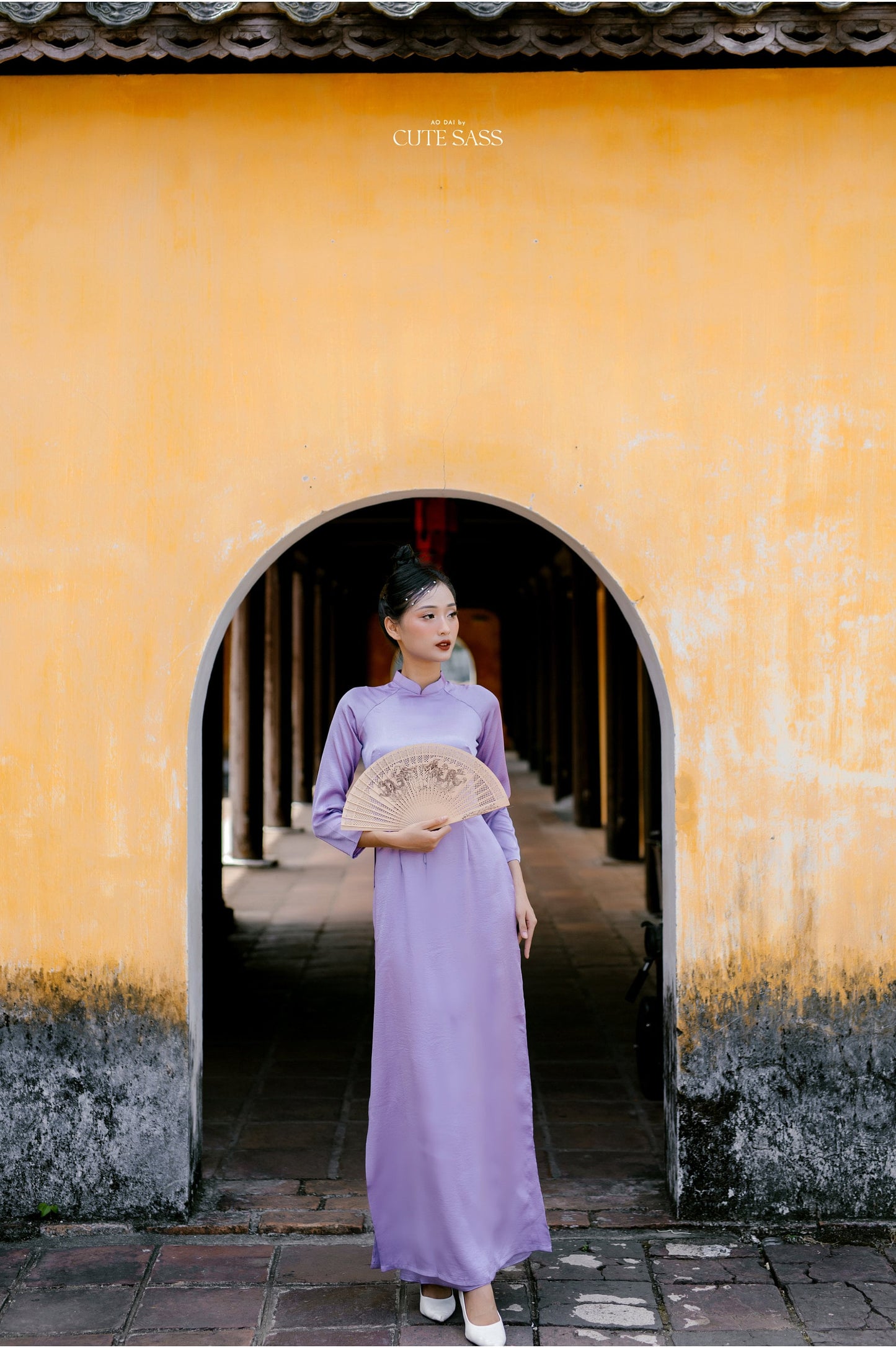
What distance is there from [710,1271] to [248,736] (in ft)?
25.9

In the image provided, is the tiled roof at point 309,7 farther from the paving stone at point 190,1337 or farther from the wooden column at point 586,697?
the wooden column at point 586,697

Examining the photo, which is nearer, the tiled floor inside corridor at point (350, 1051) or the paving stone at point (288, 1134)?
the tiled floor inside corridor at point (350, 1051)

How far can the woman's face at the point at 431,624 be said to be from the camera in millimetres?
3330

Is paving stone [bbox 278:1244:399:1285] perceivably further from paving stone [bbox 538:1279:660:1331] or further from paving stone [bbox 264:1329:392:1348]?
paving stone [bbox 538:1279:660:1331]

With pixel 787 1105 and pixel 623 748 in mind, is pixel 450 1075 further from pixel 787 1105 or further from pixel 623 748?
pixel 623 748

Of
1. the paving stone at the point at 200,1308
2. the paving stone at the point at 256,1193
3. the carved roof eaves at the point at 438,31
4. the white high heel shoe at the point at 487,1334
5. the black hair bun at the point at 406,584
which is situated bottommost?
the paving stone at the point at 200,1308

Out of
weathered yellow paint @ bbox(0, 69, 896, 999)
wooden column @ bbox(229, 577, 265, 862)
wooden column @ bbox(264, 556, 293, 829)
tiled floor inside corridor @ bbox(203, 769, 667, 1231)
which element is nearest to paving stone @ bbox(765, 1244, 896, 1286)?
tiled floor inside corridor @ bbox(203, 769, 667, 1231)

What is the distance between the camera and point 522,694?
84.3 ft

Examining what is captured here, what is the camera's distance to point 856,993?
13.1 ft

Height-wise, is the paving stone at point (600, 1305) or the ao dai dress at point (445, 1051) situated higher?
the ao dai dress at point (445, 1051)

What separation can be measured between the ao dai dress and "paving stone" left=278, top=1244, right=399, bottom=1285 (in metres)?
0.27

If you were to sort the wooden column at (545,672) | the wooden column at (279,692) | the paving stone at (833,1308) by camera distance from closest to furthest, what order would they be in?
the paving stone at (833,1308) → the wooden column at (279,692) → the wooden column at (545,672)

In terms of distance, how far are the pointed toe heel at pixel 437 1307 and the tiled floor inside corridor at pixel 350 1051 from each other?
58cm

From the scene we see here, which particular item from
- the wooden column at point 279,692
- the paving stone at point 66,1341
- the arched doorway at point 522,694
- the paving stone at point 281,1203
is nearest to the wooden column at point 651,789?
the arched doorway at point 522,694
